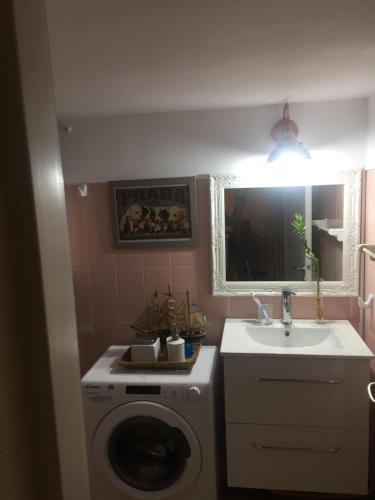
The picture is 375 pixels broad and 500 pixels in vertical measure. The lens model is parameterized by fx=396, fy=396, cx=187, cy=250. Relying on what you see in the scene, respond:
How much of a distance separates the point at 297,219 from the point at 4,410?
1929 millimetres

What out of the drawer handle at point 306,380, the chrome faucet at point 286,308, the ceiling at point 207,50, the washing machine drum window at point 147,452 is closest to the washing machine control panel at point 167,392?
the washing machine drum window at point 147,452

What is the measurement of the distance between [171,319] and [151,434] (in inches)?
23.5

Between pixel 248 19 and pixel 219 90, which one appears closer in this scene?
pixel 248 19

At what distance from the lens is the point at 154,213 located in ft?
7.45

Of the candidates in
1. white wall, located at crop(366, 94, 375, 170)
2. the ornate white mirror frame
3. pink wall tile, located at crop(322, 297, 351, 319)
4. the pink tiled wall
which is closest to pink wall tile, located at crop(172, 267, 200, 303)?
the pink tiled wall

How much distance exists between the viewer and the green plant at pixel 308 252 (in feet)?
7.09

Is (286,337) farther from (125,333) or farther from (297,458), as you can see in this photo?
(125,333)

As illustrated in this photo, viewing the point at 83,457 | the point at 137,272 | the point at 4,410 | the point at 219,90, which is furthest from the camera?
the point at 137,272

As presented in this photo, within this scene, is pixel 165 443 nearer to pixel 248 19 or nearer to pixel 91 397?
Answer: pixel 91 397

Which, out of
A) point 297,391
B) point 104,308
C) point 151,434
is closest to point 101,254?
point 104,308

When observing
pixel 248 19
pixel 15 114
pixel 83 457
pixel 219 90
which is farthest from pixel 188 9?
pixel 83 457

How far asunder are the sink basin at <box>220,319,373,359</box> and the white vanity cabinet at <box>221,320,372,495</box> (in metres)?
0.03

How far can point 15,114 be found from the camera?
48 cm

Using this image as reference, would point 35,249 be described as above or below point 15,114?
below
